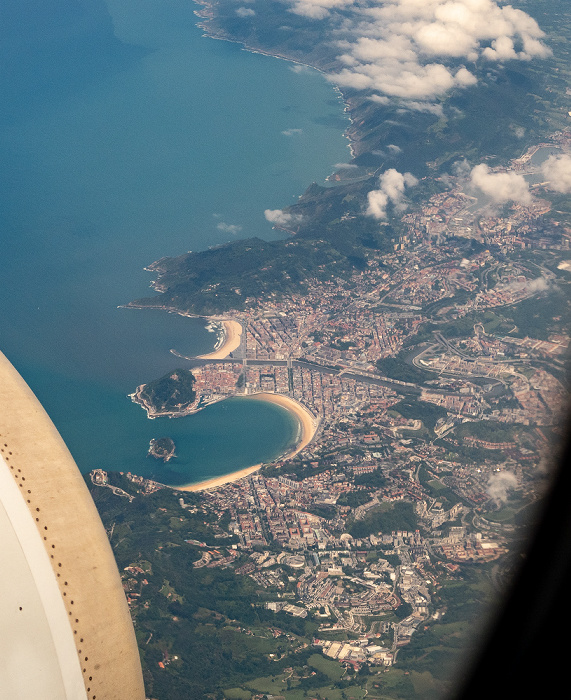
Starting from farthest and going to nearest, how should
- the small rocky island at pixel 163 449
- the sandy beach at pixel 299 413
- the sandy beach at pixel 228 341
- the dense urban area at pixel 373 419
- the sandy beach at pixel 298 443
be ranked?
the sandy beach at pixel 228 341 → the sandy beach at pixel 299 413 → the small rocky island at pixel 163 449 → the sandy beach at pixel 298 443 → the dense urban area at pixel 373 419

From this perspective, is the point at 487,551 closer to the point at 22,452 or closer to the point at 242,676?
the point at 242,676

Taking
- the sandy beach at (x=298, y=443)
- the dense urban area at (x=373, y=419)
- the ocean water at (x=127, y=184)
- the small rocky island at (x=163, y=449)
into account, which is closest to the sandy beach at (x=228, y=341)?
the dense urban area at (x=373, y=419)

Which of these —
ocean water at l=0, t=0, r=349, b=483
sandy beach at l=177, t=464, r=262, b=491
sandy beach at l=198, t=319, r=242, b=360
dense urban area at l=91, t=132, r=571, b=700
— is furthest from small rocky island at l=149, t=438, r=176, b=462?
sandy beach at l=198, t=319, r=242, b=360

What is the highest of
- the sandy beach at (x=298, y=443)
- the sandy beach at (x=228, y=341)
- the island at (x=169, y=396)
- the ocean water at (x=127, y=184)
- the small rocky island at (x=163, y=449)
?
the sandy beach at (x=298, y=443)

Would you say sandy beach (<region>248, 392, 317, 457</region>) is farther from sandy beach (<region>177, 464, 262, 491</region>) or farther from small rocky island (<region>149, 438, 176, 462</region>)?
small rocky island (<region>149, 438, 176, 462</region>)

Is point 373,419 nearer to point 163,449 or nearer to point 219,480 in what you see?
point 219,480

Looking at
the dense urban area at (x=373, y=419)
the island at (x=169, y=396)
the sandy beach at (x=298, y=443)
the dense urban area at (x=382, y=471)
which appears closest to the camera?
the dense urban area at (x=373, y=419)

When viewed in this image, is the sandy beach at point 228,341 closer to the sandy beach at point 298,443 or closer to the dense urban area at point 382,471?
the dense urban area at point 382,471
